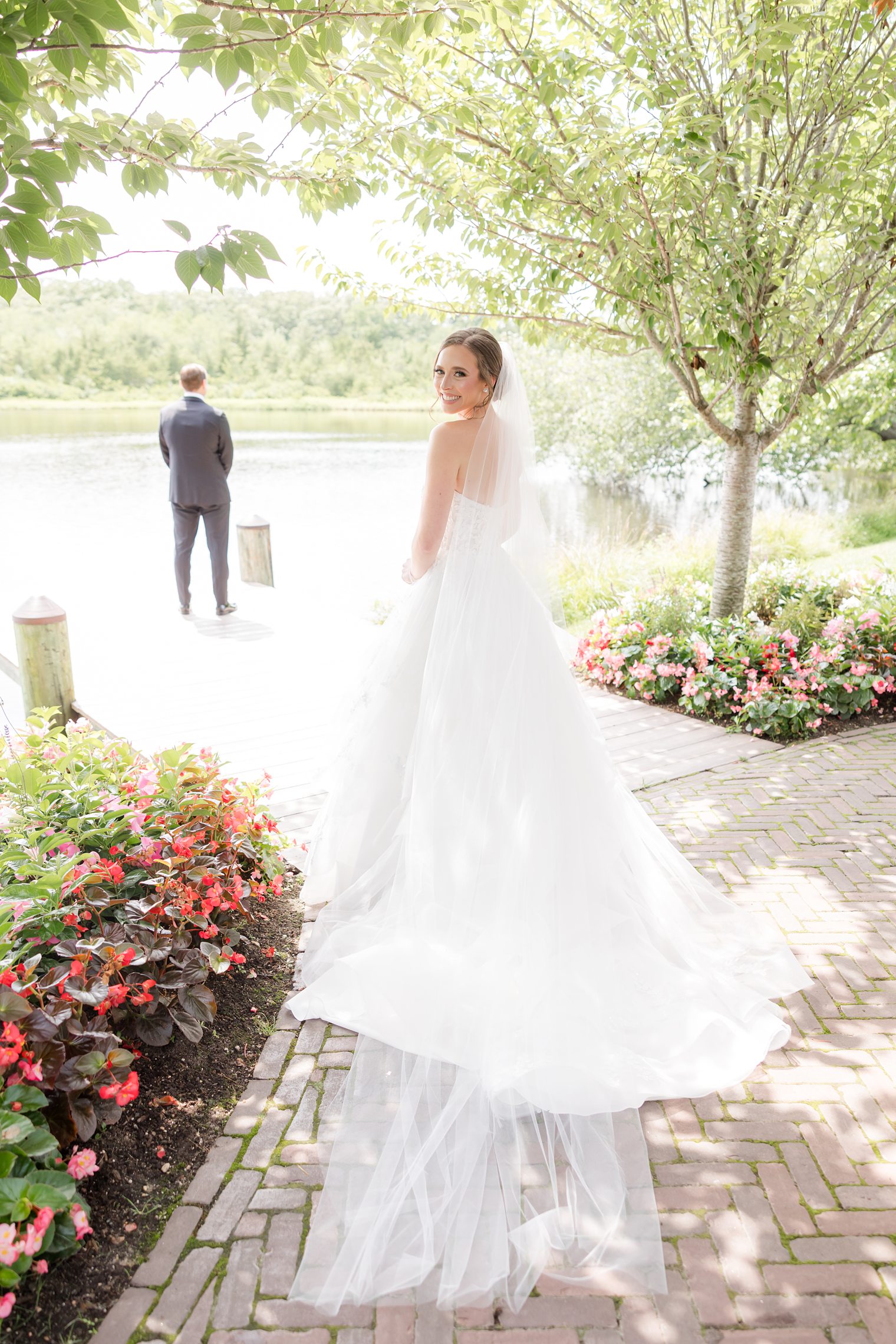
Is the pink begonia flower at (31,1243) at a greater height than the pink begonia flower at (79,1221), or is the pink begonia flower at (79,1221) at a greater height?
the pink begonia flower at (31,1243)

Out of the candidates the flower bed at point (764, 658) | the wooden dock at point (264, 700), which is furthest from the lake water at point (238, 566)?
the flower bed at point (764, 658)

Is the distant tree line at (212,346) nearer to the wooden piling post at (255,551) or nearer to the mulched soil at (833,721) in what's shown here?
the wooden piling post at (255,551)

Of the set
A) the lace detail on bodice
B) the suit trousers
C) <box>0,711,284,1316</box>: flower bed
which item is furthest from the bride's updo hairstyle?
the suit trousers

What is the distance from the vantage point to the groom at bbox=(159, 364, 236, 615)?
8039mm

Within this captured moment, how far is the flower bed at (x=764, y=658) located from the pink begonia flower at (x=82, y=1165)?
5022mm

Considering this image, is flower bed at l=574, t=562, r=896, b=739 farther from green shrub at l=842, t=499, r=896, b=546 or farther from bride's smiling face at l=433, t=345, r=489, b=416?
green shrub at l=842, t=499, r=896, b=546

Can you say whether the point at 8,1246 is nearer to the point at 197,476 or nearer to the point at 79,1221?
the point at 79,1221

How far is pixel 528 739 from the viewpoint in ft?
10.8

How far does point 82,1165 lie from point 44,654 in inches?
170

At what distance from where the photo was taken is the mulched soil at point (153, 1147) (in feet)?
6.61

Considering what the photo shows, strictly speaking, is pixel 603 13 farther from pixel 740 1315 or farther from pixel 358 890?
pixel 740 1315

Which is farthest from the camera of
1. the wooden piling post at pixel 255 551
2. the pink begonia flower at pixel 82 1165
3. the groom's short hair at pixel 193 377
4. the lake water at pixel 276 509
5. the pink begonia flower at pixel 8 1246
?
the lake water at pixel 276 509

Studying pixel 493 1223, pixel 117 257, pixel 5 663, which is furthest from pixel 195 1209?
pixel 5 663

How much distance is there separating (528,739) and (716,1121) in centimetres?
140
